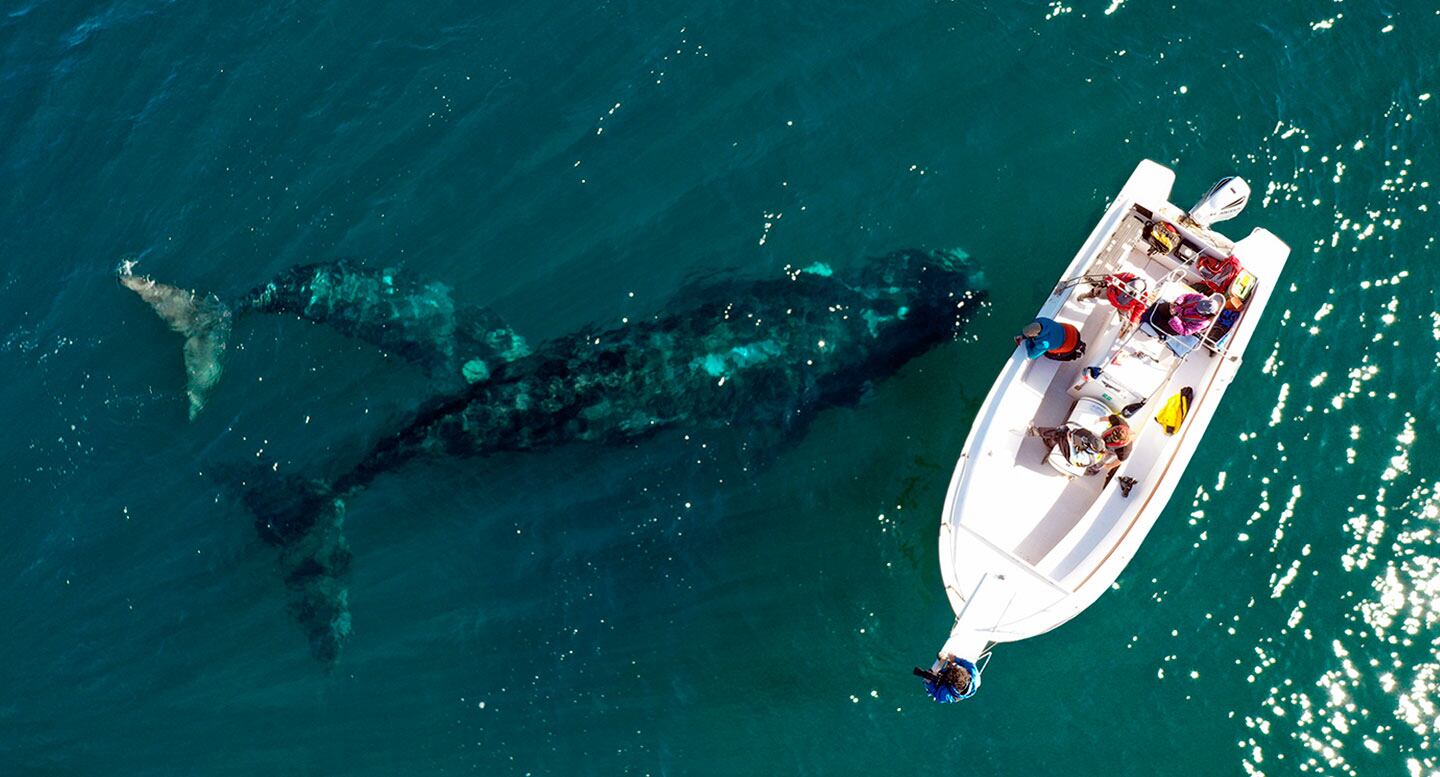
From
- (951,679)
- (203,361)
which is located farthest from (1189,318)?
(203,361)

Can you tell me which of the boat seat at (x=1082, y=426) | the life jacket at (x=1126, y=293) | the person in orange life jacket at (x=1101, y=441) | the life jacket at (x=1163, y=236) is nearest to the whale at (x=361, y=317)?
the person in orange life jacket at (x=1101, y=441)

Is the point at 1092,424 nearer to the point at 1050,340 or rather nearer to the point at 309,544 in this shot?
the point at 1050,340

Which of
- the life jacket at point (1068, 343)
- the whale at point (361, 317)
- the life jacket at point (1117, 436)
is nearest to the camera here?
the life jacket at point (1117, 436)

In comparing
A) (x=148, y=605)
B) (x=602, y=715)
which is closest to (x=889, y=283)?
(x=602, y=715)

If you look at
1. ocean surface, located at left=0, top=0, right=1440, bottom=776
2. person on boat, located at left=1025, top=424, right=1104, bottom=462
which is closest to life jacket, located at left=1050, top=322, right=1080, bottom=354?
person on boat, located at left=1025, top=424, right=1104, bottom=462

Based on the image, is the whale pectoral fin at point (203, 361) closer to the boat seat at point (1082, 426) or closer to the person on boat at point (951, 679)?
the person on boat at point (951, 679)
